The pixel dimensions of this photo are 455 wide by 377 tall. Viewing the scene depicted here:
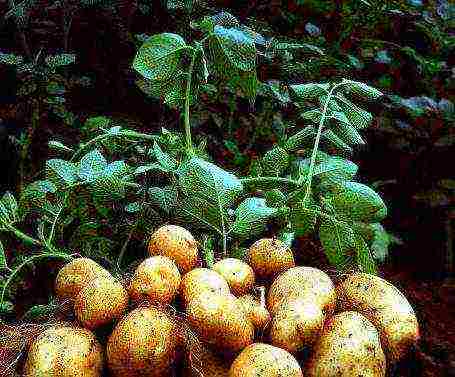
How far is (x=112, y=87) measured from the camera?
7.25ft

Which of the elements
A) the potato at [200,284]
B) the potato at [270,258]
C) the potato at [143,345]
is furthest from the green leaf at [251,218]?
the potato at [143,345]

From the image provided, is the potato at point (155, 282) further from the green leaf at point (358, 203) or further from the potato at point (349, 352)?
the green leaf at point (358, 203)

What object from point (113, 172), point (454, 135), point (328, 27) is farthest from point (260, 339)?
point (328, 27)

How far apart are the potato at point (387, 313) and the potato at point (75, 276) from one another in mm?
443

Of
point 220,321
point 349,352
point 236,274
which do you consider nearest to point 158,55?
point 236,274

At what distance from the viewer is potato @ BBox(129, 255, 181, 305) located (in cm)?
92

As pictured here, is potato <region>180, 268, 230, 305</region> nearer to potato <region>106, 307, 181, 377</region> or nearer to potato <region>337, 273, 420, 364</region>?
potato <region>106, 307, 181, 377</region>

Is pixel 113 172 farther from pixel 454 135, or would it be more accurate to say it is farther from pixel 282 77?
pixel 454 135

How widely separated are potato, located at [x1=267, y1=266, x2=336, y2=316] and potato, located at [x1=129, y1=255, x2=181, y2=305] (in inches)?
7.0

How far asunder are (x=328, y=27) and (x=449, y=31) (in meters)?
0.53

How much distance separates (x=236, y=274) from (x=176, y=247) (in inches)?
4.7

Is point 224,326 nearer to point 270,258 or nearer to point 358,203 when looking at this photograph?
point 270,258

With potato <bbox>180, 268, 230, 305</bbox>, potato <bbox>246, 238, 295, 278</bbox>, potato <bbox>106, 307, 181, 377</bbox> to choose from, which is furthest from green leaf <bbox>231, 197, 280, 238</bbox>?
potato <bbox>106, 307, 181, 377</bbox>

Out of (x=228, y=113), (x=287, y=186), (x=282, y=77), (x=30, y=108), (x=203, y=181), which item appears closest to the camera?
(x=203, y=181)
